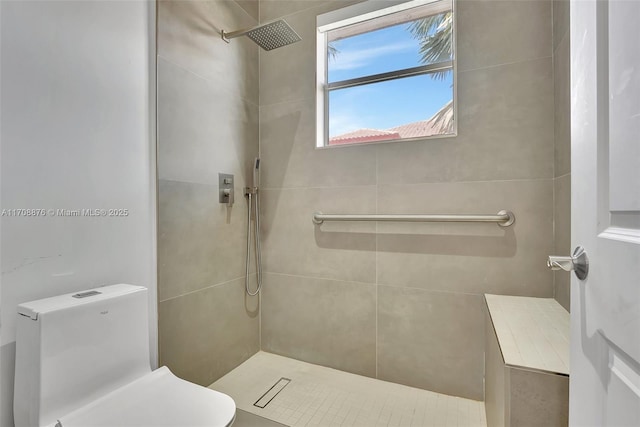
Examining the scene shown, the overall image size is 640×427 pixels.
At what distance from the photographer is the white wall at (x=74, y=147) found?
37.4 inches

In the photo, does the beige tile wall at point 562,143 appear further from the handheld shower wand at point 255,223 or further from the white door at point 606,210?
the handheld shower wand at point 255,223

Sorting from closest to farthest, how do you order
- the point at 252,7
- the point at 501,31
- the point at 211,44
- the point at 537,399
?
the point at 537,399 < the point at 501,31 < the point at 211,44 < the point at 252,7

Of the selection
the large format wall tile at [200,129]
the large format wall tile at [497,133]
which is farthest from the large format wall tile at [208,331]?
the large format wall tile at [497,133]

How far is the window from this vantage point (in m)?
1.74

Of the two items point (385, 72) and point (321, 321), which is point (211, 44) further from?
point (321, 321)

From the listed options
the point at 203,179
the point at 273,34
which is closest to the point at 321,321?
the point at 203,179

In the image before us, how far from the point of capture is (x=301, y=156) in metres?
1.97

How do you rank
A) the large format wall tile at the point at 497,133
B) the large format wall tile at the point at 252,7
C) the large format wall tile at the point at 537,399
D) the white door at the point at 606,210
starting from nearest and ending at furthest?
the white door at the point at 606,210
the large format wall tile at the point at 537,399
the large format wall tile at the point at 497,133
the large format wall tile at the point at 252,7

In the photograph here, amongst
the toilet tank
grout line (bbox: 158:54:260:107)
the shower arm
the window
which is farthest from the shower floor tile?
the shower arm

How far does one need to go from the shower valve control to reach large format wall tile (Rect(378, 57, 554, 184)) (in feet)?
3.51

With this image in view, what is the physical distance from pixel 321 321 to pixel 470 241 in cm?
104

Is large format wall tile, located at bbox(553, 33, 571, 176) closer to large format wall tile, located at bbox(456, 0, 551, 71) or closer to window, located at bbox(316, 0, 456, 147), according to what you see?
large format wall tile, located at bbox(456, 0, 551, 71)

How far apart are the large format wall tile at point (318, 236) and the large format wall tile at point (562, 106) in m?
0.89

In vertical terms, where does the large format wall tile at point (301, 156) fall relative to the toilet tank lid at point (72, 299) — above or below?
above
